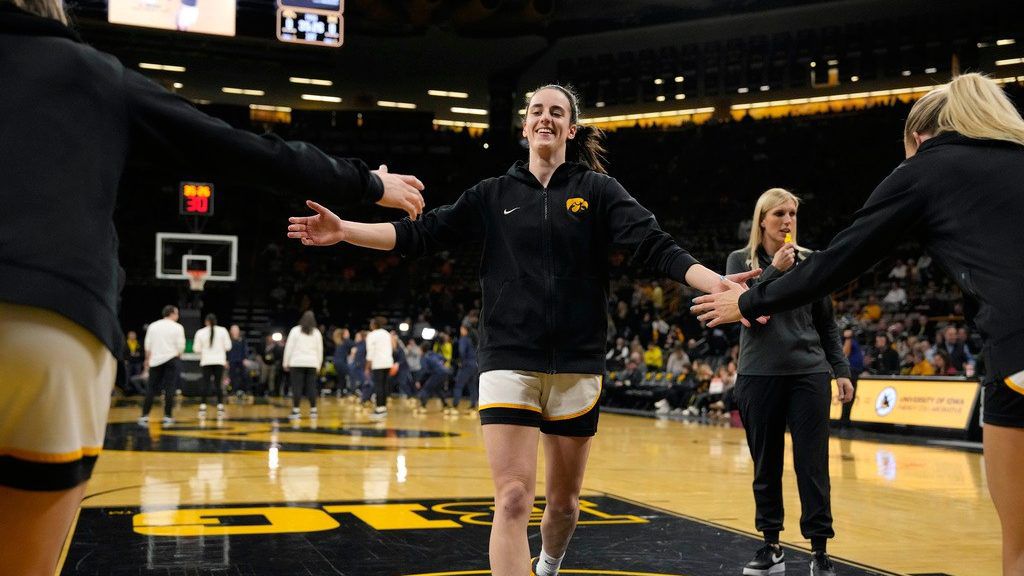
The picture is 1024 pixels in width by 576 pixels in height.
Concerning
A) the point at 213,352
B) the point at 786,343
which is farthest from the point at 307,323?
the point at 786,343

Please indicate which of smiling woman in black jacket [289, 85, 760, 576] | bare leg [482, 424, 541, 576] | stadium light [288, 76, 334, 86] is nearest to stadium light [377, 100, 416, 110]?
stadium light [288, 76, 334, 86]

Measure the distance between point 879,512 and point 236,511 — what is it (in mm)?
4706

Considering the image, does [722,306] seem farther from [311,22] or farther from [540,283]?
[311,22]

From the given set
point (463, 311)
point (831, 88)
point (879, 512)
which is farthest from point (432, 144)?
point (879, 512)

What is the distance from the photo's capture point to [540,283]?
4.07 meters

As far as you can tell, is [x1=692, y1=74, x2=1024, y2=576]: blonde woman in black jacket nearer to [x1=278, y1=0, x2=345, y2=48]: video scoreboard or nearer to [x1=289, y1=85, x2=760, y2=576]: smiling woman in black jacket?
[x1=289, y1=85, x2=760, y2=576]: smiling woman in black jacket

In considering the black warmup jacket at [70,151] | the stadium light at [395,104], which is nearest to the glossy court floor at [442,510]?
the black warmup jacket at [70,151]

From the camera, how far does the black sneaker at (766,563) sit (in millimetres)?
5203

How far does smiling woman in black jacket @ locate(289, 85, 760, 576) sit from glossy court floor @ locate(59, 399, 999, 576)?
55.8 inches

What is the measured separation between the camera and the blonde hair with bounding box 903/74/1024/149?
9.39ft

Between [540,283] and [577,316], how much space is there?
0.20 m

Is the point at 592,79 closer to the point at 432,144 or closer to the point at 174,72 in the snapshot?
the point at 432,144

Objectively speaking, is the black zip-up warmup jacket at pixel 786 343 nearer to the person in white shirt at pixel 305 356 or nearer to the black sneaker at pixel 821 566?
the black sneaker at pixel 821 566

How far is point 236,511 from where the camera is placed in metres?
6.94
